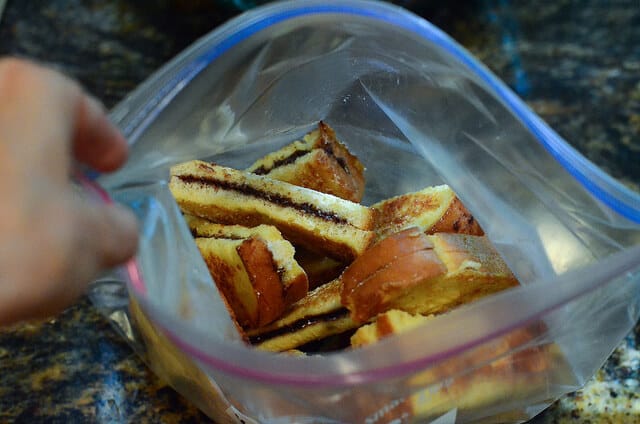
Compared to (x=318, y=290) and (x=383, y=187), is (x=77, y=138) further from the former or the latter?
(x=383, y=187)

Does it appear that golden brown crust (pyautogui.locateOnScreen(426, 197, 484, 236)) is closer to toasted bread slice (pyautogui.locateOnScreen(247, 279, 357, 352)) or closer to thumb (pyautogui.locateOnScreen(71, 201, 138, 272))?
toasted bread slice (pyautogui.locateOnScreen(247, 279, 357, 352))

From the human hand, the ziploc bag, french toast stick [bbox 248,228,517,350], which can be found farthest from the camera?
french toast stick [bbox 248,228,517,350]

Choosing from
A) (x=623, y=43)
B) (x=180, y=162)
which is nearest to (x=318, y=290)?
(x=180, y=162)

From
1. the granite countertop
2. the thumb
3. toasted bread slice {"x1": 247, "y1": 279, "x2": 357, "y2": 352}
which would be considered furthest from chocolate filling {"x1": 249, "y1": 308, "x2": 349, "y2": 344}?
the thumb

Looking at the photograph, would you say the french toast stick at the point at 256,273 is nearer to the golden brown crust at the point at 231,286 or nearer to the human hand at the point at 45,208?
the golden brown crust at the point at 231,286

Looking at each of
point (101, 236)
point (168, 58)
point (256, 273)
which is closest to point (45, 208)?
point (101, 236)

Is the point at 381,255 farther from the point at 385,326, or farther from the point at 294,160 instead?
the point at 294,160
